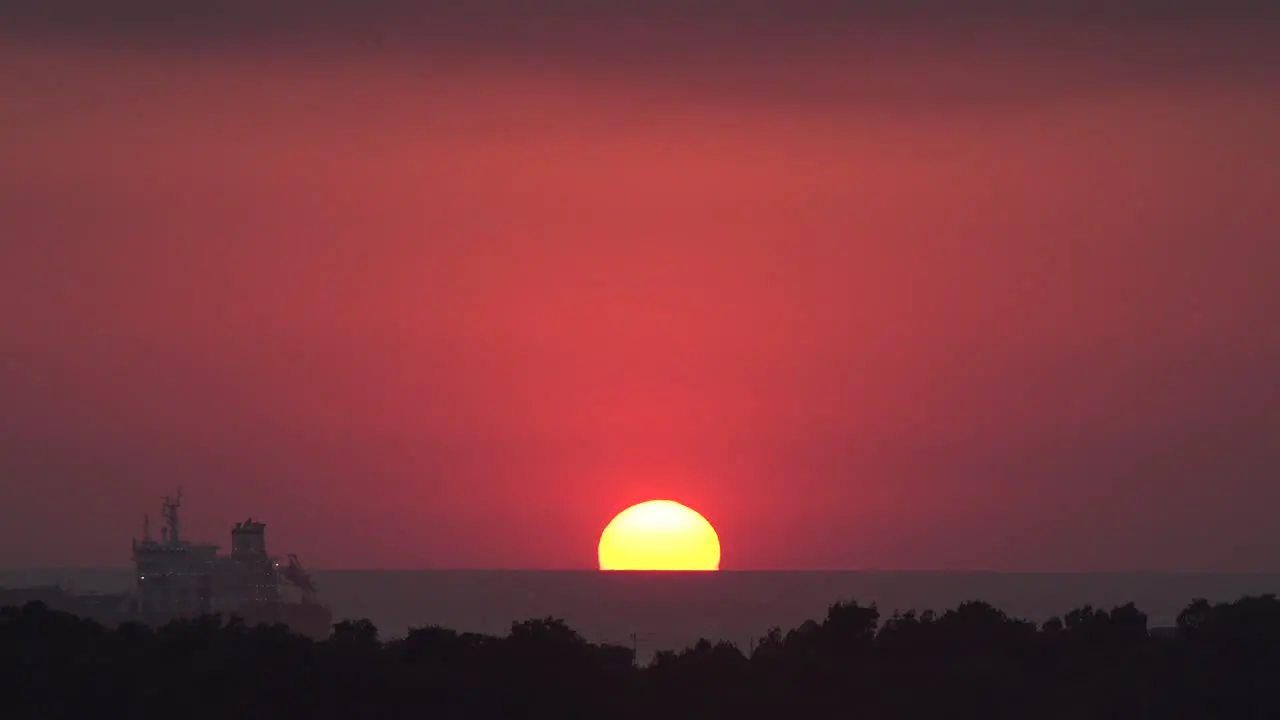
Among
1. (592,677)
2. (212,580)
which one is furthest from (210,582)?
(592,677)

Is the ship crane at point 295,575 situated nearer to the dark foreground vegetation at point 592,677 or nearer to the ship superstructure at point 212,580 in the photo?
the ship superstructure at point 212,580

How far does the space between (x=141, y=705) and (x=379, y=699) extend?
7.18 m

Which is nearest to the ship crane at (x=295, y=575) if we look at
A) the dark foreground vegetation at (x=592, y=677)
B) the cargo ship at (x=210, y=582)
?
the cargo ship at (x=210, y=582)

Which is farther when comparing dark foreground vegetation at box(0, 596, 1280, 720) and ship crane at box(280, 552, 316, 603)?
ship crane at box(280, 552, 316, 603)

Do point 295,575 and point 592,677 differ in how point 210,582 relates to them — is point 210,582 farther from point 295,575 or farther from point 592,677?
point 592,677

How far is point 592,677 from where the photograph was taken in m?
61.2

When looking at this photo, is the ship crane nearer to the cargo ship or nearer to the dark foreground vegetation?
the cargo ship

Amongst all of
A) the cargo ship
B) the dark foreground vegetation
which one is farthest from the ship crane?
the dark foreground vegetation

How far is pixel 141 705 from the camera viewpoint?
55.5 m

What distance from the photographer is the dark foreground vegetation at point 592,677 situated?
189ft

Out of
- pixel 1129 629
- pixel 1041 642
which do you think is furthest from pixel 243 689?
pixel 1129 629

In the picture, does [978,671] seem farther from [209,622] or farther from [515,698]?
[209,622]

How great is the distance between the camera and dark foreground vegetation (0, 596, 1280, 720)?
189 ft

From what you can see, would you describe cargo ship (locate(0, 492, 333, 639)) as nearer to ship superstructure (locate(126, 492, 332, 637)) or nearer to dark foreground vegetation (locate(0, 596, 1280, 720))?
ship superstructure (locate(126, 492, 332, 637))
